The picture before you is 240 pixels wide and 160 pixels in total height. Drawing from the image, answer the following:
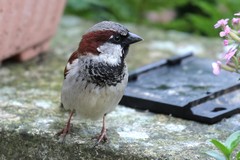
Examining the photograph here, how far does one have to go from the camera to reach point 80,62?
3.13 m

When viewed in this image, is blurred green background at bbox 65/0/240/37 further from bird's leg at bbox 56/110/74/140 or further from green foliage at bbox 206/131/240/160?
green foliage at bbox 206/131/240/160

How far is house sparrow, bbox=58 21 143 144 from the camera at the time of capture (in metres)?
3.09

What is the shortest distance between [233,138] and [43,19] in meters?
2.06

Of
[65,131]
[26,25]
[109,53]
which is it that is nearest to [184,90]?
[109,53]

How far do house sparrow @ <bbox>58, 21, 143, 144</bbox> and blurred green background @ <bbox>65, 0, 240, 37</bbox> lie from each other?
81.7 inches

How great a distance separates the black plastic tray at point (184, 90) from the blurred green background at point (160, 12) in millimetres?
909

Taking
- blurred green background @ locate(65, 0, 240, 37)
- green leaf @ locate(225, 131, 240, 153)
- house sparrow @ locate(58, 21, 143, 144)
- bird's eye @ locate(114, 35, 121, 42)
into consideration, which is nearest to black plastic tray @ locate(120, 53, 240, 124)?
house sparrow @ locate(58, 21, 143, 144)

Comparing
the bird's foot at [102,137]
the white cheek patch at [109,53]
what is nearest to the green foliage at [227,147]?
the bird's foot at [102,137]

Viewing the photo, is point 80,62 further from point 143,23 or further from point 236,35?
point 143,23

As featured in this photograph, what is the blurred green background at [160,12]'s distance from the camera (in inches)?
206

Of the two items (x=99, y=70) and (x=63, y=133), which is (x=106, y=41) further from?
(x=63, y=133)

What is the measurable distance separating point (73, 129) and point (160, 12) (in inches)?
99.7

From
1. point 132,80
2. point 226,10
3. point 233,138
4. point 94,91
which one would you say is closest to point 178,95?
point 132,80

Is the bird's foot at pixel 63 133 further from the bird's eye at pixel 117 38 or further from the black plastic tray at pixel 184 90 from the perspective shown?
the black plastic tray at pixel 184 90
